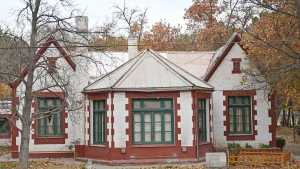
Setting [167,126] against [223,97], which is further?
[223,97]

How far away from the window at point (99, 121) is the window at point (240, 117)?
819 centimetres

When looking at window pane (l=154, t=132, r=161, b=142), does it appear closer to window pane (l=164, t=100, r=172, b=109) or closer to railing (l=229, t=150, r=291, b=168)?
window pane (l=164, t=100, r=172, b=109)

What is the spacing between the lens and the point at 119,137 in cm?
2603

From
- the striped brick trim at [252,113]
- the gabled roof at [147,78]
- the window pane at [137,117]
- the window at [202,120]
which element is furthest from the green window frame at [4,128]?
the window at [202,120]

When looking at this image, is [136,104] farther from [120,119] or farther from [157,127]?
[157,127]

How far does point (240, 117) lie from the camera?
31.2m

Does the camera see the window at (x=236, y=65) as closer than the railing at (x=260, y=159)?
No

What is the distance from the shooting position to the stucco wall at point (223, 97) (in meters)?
30.9

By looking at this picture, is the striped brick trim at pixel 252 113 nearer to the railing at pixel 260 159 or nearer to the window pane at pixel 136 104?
the railing at pixel 260 159

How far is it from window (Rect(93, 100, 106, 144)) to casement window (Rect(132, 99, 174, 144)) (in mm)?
1934

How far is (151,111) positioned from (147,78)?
1.85 m

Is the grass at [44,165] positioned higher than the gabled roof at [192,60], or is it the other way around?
the gabled roof at [192,60]

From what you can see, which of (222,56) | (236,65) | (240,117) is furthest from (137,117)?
(236,65)

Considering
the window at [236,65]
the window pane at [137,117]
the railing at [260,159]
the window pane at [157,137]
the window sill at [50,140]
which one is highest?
the window at [236,65]
